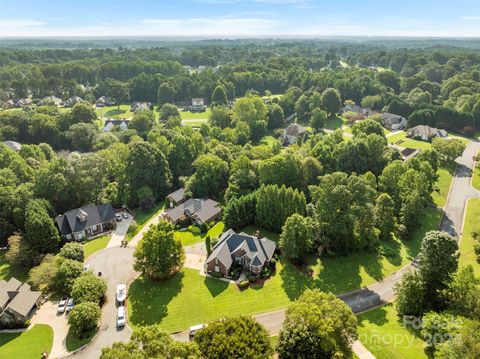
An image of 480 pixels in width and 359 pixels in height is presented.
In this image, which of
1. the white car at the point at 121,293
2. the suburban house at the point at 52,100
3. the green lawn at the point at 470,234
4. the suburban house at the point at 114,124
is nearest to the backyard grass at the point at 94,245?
the white car at the point at 121,293

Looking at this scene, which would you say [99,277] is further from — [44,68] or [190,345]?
[44,68]

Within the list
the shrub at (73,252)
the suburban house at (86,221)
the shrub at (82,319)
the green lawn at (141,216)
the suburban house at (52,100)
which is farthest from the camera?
the suburban house at (52,100)

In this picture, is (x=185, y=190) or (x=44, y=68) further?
(x=44, y=68)

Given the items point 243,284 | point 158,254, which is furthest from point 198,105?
point 243,284

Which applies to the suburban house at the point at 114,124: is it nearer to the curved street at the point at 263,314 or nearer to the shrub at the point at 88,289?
the curved street at the point at 263,314

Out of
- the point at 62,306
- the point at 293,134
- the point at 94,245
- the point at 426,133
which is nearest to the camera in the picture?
the point at 62,306

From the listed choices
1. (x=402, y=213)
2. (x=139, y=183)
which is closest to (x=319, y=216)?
(x=402, y=213)

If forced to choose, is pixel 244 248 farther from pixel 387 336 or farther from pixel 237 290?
pixel 387 336
